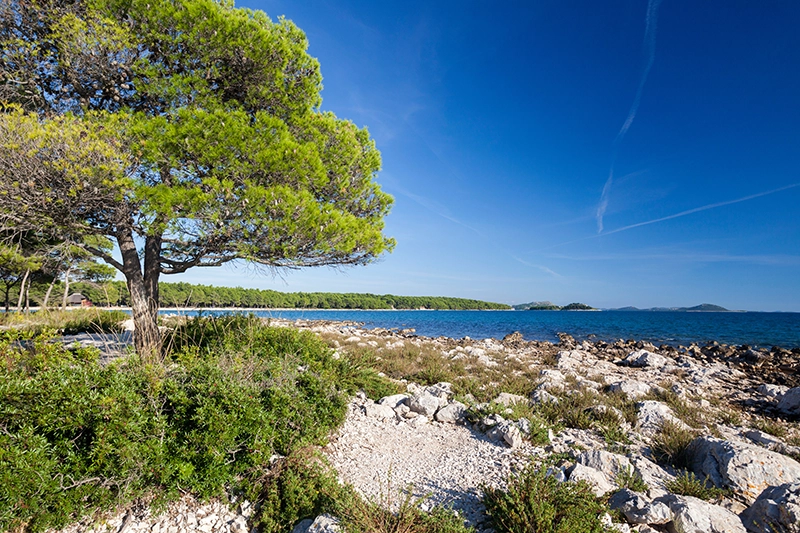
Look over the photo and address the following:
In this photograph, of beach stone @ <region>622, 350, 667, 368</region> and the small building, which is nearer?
beach stone @ <region>622, 350, 667, 368</region>

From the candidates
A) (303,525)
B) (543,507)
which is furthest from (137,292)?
(543,507)

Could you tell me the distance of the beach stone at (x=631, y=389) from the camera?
8000 millimetres

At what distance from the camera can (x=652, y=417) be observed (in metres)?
6.33

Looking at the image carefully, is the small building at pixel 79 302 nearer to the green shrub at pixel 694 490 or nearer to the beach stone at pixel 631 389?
the beach stone at pixel 631 389

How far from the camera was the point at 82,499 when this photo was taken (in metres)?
3.16

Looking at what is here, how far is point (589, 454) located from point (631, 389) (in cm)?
489

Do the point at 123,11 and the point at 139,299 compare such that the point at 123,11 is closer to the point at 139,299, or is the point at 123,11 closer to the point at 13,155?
the point at 13,155

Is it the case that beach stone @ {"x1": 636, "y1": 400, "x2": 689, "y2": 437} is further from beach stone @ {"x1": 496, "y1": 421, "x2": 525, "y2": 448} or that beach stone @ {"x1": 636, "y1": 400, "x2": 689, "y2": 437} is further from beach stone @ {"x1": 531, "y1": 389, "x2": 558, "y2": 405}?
beach stone @ {"x1": 496, "y1": 421, "x2": 525, "y2": 448}

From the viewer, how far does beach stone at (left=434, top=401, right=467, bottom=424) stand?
19.4ft

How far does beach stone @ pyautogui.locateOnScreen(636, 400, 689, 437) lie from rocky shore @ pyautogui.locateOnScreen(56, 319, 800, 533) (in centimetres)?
3

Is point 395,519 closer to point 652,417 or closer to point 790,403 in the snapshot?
point 652,417

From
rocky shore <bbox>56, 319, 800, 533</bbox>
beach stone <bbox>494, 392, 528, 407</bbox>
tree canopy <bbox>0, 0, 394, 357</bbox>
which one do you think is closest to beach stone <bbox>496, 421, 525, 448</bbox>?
rocky shore <bbox>56, 319, 800, 533</bbox>

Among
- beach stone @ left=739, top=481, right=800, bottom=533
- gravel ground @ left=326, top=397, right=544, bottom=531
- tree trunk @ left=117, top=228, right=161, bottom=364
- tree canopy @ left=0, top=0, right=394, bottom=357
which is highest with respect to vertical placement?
tree canopy @ left=0, top=0, right=394, bottom=357

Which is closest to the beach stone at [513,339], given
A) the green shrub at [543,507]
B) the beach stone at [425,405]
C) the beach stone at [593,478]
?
the beach stone at [425,405]
